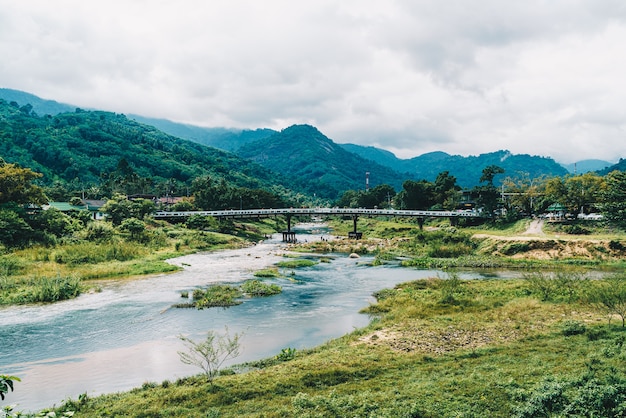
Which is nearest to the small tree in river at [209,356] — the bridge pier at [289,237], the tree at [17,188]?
the tree at [17,188]

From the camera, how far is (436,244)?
72812 millimetres

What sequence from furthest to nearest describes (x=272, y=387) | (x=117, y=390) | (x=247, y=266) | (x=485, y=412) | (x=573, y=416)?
(x=247, y=266)
(x=117, y=390)
(x=272, y=387)
(x=485, y=412)
(x=573, y=416)

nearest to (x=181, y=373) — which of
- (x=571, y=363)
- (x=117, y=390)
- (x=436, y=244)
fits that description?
(x=117, y=390)

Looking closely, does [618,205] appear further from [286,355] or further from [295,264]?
[286,355]

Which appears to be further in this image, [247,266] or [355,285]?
[247,266]

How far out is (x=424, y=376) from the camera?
1823 cm

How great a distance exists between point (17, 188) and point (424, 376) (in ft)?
220

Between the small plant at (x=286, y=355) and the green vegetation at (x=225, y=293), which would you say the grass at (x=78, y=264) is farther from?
the small plant at (x=286, y=355)

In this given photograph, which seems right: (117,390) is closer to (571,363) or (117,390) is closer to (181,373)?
(181,373)

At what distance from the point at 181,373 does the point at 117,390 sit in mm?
3168

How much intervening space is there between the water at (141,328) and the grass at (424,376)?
10.4 ft

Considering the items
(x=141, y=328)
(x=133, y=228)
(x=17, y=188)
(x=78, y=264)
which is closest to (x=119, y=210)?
(x=133, y=228)

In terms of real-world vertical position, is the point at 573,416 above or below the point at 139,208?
below

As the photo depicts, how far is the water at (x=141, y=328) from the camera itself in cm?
2095
